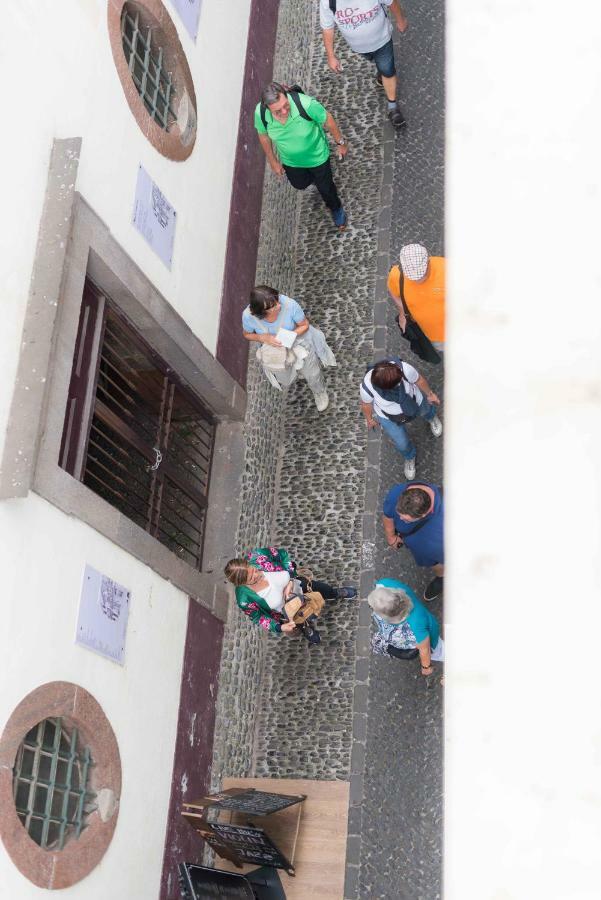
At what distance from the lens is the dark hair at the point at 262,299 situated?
723cm

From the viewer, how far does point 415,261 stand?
6.88 m

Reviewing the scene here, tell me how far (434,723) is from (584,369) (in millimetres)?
4077

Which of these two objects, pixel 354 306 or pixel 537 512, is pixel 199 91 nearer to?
pixel 354 306

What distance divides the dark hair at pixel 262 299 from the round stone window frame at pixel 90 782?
8.61 feet

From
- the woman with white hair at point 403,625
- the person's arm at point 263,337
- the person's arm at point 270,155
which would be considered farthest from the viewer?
the person's arm at point 270,155

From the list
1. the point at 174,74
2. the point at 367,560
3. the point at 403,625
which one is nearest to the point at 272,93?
the point at 174,74

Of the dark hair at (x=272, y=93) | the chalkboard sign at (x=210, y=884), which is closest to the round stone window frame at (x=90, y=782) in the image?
the chalkboard sign at (x=210, y=884)

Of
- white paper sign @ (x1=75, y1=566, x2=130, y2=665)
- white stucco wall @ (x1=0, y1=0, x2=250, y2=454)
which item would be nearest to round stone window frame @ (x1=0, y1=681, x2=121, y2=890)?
white paper sign @ (x1=75, y1=566, x2=130, y2=665)

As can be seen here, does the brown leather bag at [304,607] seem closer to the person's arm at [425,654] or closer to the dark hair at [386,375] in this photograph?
the person's arm at [425,654]

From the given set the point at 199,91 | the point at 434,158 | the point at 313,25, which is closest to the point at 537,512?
the point at 199,91

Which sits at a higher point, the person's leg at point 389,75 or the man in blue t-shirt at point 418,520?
the person's leg at point 389,75

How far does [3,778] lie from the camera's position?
5129mm

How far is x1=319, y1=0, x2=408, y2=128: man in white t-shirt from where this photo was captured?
27.5 ft

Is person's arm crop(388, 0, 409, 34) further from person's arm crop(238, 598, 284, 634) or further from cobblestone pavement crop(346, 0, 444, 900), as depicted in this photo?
person's arm crop(238, 598, 284, 634)
